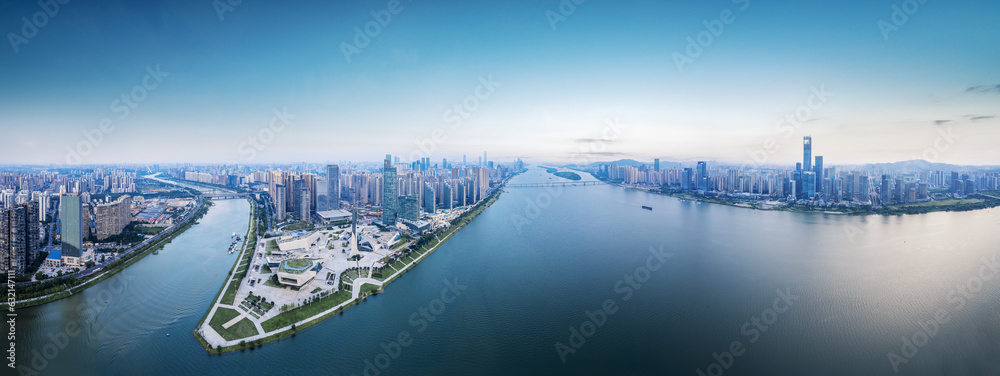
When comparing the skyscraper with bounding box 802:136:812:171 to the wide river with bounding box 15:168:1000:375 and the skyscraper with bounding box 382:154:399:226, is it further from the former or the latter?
the skyscraper with bounding box 382:154:399:226

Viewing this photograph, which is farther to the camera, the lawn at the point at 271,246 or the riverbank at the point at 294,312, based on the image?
the lawn at the point at 271,246

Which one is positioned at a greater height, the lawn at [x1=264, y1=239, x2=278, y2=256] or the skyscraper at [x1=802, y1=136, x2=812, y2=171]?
the skyscraper at [x1=802, y1=136, x2=812, y2=171]

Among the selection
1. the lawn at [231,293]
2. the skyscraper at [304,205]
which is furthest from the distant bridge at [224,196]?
the lawn at [231,293]

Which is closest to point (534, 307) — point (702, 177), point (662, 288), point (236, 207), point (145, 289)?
point (662, 288)

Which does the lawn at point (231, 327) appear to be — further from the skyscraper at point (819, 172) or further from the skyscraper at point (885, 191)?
the skyscraper at point (819, 172)

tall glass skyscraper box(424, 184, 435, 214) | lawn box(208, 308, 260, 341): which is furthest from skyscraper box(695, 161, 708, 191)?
lawn box(208, 308, 260, 341)

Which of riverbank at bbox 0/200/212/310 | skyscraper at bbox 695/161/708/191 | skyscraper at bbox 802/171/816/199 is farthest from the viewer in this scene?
skyscraper at bbox 695/161/708/191

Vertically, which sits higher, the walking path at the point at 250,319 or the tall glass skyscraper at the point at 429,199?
the tall glass skyscraper at the point at 429,199
